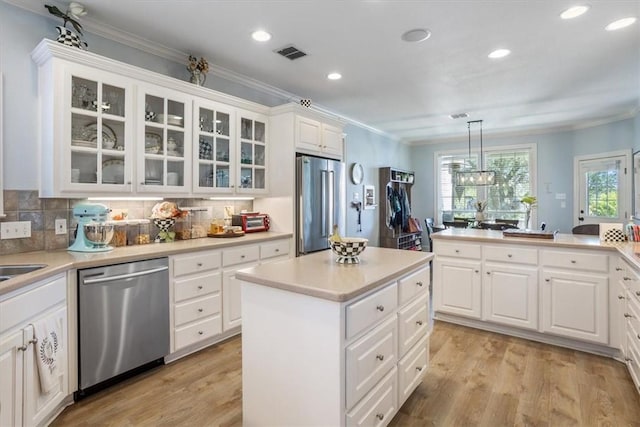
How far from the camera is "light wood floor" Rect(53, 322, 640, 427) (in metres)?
1.97

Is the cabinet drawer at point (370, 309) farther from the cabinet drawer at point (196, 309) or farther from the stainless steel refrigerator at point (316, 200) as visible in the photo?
the stainless steel refrigerator at point (316, 200)

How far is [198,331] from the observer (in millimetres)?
2775

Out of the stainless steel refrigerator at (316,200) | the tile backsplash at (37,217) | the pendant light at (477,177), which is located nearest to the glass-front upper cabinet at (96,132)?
the tile backsplash at (37,217)

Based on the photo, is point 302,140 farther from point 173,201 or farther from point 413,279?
point 413,279

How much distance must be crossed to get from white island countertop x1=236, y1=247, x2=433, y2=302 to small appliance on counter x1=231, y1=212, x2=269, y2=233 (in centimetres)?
157

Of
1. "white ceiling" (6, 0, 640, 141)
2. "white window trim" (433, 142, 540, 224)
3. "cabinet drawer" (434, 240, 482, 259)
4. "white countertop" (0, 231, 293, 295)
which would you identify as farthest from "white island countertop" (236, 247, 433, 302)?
"white window trim" (433, 142, 540, 224)

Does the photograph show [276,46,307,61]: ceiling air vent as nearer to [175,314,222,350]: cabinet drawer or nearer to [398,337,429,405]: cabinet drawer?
[175,314,222,350]: cabinet drawer

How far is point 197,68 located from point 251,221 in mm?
1585

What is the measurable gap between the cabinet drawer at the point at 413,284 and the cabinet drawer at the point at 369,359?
0.56ft

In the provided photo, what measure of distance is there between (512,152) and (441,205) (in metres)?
1.77

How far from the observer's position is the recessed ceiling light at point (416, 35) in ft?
9.04

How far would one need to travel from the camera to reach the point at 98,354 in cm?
216

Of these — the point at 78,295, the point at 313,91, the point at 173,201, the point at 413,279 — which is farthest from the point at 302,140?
the point at 78,295

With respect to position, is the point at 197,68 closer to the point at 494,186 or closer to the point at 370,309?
the point at 370,309
